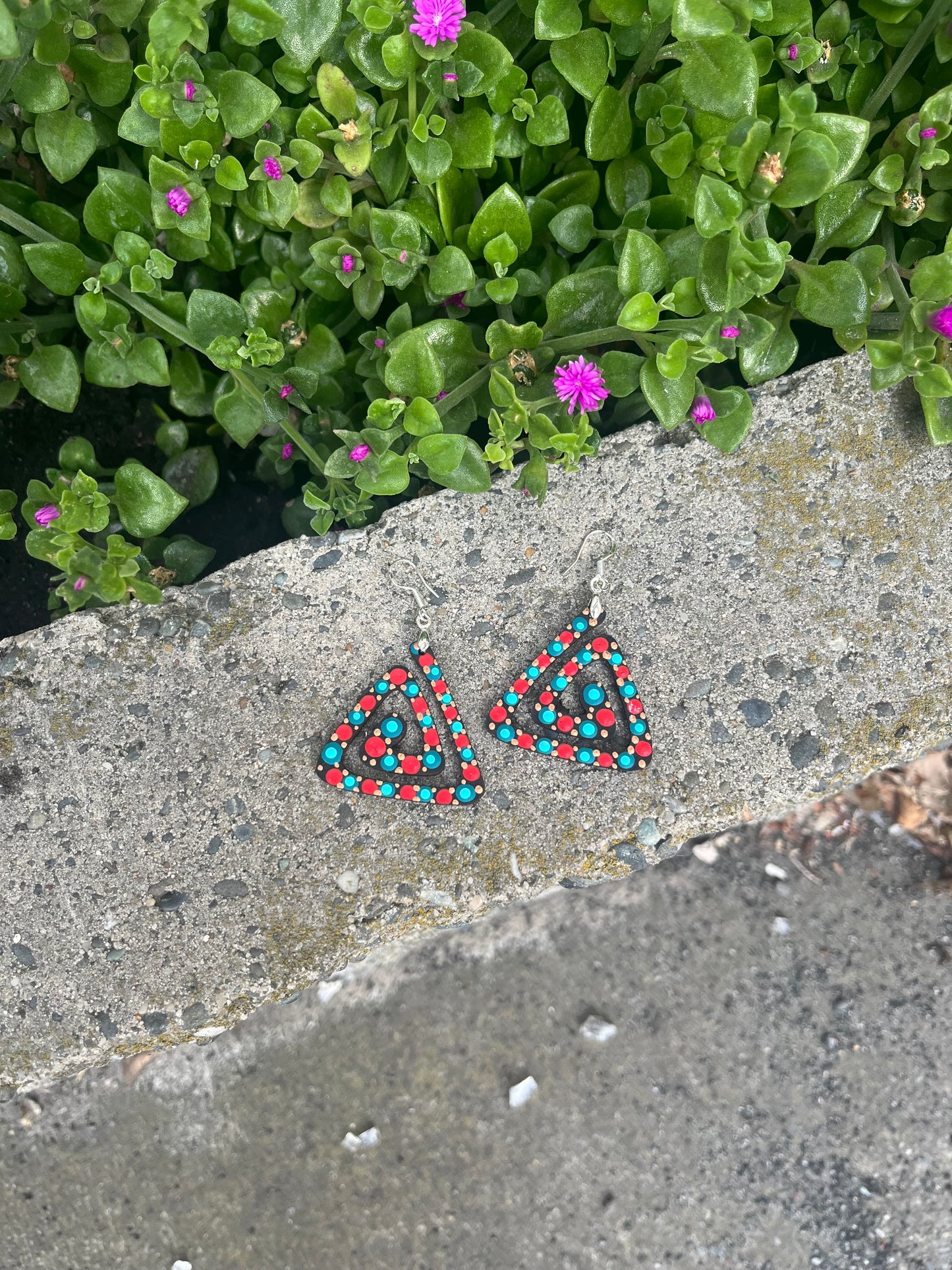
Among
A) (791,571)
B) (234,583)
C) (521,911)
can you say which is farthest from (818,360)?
(521,911)

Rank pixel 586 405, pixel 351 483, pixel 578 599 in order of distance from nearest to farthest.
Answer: pixel 586 405
pixel 351 483
pixel 578 599

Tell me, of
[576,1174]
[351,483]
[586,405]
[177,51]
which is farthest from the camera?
[576,1174]

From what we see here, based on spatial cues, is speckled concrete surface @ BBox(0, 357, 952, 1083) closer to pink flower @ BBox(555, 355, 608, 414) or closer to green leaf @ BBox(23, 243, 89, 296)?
pink flower @ BBox(555, 355, 608, 414)

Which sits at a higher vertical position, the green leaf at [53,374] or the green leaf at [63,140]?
the green leaf at [63,140]

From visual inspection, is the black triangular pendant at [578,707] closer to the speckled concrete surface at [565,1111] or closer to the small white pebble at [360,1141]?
the speckled concrete surface at [565,1111]

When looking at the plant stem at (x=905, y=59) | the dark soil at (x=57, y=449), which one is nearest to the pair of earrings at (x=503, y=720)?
the dark soil at (x=57, y=449)

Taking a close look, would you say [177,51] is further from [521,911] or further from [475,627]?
[521,911]

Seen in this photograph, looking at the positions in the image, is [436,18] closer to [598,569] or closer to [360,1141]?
[598,569]
